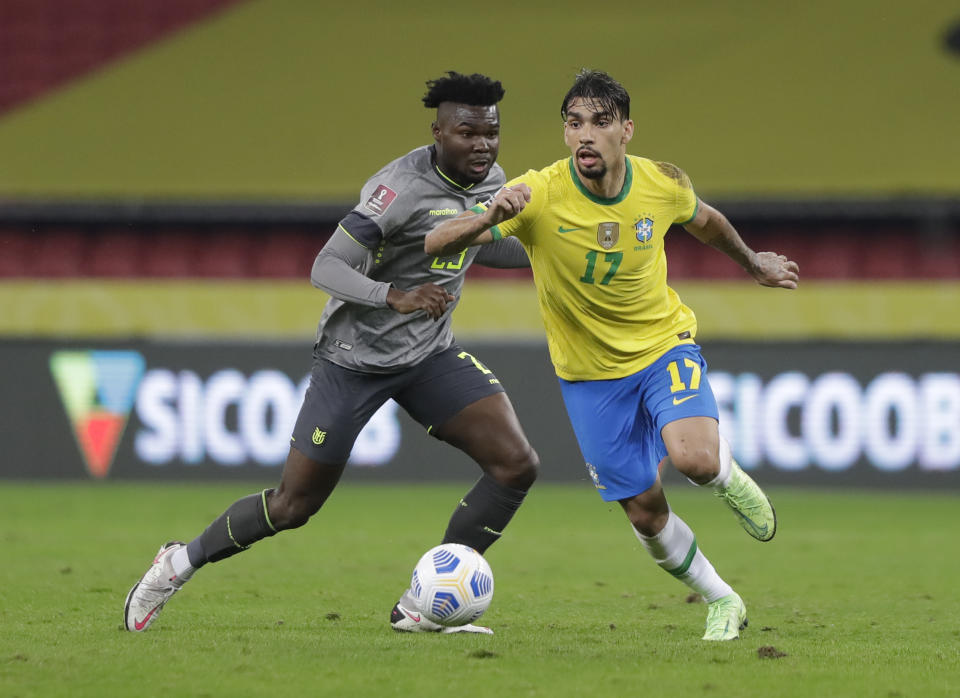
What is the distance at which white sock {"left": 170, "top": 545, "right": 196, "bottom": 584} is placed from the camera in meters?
6.12

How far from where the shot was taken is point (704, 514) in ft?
39.5

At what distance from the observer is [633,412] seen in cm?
604

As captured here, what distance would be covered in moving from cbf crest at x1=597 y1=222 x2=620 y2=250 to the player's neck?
0.13m

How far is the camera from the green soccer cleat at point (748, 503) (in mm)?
5973

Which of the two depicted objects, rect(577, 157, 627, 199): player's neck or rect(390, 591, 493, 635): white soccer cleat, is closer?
rect(577, 157, 627, 199): player's neck

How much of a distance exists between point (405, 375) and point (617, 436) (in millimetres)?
978

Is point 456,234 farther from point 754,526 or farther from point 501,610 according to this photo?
point 501,610

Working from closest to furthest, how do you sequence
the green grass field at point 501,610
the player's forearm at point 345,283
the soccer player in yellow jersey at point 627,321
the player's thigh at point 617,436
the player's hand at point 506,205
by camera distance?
the green grass field at point 501,610 < the player's hand at point 506,205 < the player's forearm at point 345,283 < the soccer player in yellow jersey at point 627,321 < the player's thigh at point 617,436

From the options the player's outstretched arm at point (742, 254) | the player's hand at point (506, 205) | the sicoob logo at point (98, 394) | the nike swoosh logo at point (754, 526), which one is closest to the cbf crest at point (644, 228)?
the player's outstretched arm at point (742, 254)

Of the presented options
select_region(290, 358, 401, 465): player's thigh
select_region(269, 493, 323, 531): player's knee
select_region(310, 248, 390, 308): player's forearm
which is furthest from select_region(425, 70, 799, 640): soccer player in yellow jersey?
select_region(269, 493, 323, 531): player's knee

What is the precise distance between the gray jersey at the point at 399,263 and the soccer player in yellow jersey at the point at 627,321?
1.06 feet

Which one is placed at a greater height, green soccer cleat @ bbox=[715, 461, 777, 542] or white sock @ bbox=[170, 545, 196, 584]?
green soccer cleat @ bbox=[715, 461, 777, 542]

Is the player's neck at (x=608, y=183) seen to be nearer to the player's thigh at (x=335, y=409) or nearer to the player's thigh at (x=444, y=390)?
the player's thigh at (x=444, y=390)

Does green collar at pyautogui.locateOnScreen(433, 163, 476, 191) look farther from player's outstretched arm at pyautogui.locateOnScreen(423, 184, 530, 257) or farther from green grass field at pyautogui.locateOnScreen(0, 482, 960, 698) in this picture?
green grass field at pyautogui.locateOnScreen(0, 482, 960, 698)
